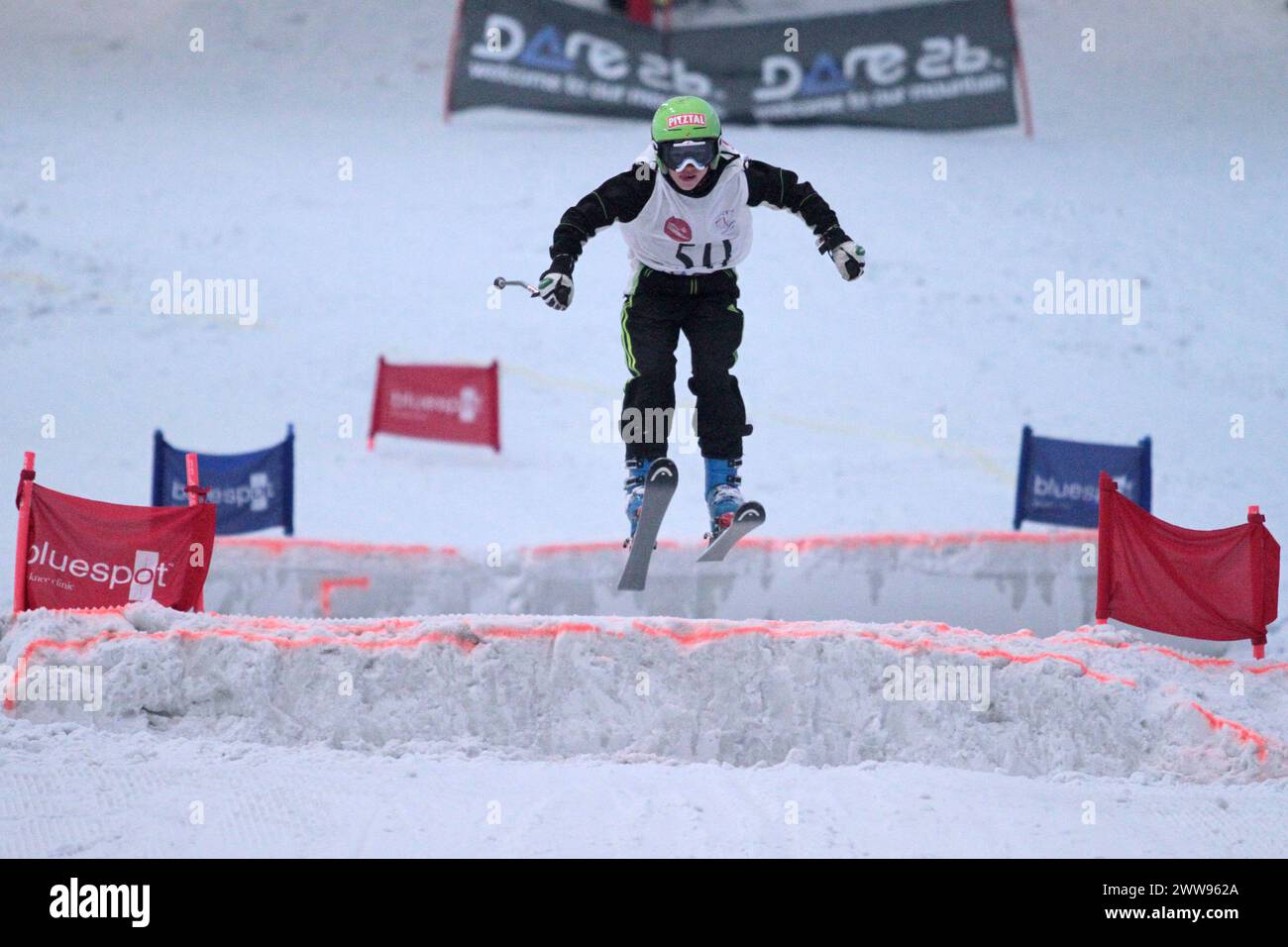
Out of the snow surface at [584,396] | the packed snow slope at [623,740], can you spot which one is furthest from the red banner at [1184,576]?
the snow surface at [584,396]

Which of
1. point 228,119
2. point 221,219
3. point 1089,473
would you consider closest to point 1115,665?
point 1089,473

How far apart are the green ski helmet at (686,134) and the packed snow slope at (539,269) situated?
300 inches

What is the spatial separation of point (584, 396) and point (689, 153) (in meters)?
11.7

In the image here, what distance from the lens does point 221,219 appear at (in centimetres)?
2284

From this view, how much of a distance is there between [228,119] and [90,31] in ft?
19.7

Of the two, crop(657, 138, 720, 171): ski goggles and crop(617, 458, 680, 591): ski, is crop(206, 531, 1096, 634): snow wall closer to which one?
crop(617, 458, 680, 591): ski

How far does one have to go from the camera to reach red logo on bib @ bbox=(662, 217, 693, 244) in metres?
7.37

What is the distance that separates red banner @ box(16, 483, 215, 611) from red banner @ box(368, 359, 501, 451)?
7.87 m

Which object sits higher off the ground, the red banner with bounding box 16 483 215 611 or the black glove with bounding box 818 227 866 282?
the black glove with bounding box 818 227 866 282

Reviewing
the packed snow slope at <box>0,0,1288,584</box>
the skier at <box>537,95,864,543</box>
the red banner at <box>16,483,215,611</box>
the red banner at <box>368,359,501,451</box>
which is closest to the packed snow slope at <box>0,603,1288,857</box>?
the red banner at <box>16,483,215,611</box>

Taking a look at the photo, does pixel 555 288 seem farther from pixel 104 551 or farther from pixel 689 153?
pixel 104 551

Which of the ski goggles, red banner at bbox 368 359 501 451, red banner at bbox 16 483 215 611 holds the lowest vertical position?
red banner at bbox 16 483 215 611

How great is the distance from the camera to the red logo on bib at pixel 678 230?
7.37 meters

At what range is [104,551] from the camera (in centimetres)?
870
